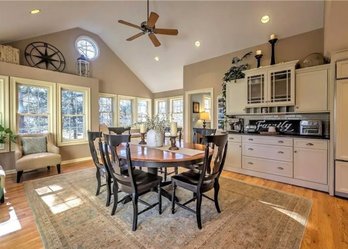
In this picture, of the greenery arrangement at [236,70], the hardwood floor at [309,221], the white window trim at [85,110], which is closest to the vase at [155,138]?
the hardwood floor at [309,221]

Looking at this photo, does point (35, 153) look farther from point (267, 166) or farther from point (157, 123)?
point (267, 166)

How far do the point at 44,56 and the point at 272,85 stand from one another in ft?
18.4

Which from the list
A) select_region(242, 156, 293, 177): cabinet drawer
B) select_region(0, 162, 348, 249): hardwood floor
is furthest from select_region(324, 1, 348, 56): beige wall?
select_region(0, 162, 348, 249): hardwood floor

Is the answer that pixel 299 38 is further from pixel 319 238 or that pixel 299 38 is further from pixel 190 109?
pixel 319 238

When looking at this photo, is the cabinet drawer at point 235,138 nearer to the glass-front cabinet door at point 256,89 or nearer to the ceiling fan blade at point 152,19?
the glass-front cabinet door at point 256,89

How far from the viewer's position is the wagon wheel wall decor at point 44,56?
455 cm

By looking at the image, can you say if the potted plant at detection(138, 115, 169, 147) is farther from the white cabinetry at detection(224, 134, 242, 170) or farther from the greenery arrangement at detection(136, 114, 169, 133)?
the white cabinetry at detection(224, 134, 242, 170)

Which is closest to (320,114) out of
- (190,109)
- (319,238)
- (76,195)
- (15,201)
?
(319,238)

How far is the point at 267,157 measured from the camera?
3.61m

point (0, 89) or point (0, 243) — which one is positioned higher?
point (0, 89)

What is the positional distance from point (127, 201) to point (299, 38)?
4541 millimetres

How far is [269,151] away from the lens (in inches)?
141

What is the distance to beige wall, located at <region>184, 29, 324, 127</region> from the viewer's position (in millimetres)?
3648

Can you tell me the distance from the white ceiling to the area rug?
3260 mm
